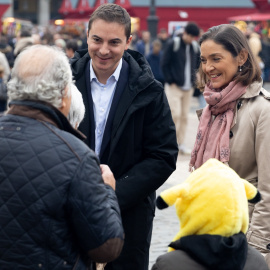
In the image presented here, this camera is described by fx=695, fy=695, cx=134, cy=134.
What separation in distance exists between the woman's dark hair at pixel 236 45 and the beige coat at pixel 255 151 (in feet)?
0.18

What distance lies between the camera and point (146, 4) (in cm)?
→ 4403

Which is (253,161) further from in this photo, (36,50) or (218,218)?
(36,50)

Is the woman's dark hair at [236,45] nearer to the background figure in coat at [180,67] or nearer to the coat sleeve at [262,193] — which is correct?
the coat sleeve at [262,193]

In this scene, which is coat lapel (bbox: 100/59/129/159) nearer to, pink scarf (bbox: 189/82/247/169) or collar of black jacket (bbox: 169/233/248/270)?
pink scarf (bbox: 189/82/247/169)

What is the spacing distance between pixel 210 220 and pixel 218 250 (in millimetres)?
114

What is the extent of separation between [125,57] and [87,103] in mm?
395

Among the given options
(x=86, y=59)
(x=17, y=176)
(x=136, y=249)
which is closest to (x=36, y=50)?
(x=17, y=176)

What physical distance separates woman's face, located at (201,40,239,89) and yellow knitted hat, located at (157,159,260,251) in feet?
3.44

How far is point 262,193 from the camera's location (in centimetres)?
346

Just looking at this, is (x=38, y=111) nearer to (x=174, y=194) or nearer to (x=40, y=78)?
(x=40, y=78)

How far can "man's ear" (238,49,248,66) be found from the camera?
11.8 feet

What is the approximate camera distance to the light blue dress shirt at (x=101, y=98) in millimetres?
3754

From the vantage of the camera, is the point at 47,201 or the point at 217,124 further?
the point at 217,124

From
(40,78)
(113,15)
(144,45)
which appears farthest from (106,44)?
(144,45)
